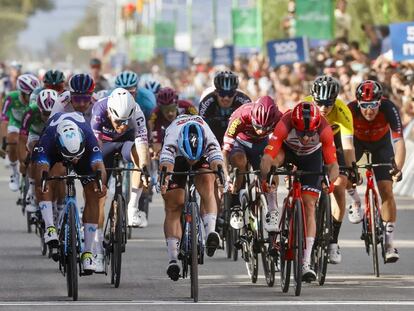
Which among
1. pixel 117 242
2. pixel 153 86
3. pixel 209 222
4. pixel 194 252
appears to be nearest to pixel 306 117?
pixel 209 222

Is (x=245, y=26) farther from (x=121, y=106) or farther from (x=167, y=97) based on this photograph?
(x=121, y=106)

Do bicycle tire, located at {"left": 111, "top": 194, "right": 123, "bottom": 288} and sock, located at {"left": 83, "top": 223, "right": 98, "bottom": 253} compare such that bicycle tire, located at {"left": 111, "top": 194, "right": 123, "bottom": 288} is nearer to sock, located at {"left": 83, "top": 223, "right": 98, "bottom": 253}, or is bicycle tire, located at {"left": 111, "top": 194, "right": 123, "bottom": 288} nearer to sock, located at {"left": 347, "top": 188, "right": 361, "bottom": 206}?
sock, located at {"left": 83, "top": 223, "right": 98, "bottom": 253}

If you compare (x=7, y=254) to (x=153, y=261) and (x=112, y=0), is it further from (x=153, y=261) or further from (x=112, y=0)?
(x=112, y=0)

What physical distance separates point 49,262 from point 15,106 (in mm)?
5880

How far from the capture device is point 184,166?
14.9 m

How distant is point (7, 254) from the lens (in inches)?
722

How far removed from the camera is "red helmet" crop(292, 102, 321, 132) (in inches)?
574

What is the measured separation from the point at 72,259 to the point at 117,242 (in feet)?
4.37

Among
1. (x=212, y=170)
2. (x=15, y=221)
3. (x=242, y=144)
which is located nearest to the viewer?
(x=212, y=170)

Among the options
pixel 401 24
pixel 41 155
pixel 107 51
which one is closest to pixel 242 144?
pixel 41 155

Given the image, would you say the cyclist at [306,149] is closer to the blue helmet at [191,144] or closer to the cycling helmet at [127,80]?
the blue helmet at [191,144]

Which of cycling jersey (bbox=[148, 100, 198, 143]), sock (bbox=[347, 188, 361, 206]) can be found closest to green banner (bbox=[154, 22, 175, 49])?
cycling jersey (bbox=[148, 100, 198, 143])

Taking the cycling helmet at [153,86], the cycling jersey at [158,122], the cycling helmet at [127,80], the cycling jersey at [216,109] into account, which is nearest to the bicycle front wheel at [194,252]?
the cycling jersey at [216,109]

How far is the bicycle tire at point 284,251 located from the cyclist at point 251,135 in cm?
33
